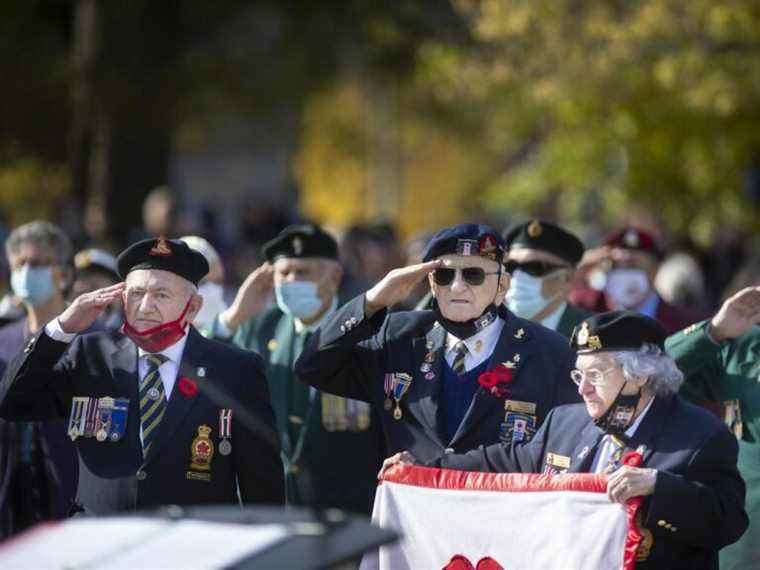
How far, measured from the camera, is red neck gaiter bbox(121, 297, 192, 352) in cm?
742

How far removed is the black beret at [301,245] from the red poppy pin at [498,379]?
250 centimetres

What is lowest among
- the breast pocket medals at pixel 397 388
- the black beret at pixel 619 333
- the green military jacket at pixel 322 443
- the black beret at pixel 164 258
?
the green military jacket at pixel 322 443

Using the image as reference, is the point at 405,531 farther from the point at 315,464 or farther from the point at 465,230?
the point at 315,464

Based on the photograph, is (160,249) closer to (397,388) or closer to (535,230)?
(397,388)

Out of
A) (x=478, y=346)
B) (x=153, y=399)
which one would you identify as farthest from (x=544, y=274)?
(x=153, y=399)

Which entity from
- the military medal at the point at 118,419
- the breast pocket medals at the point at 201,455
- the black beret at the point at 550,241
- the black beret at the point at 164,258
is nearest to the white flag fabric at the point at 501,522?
the breast pocket medals at the point at 201,455

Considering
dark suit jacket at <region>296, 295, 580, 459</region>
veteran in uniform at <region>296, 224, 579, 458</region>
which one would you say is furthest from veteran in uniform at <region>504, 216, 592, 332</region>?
veteran in uniform at <region>296, 224, 579, 458</region>

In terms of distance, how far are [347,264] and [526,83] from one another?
6.72 meters

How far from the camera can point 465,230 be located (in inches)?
294

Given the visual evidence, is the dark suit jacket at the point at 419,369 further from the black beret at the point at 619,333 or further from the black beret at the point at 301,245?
the black beret at the point at 301,245

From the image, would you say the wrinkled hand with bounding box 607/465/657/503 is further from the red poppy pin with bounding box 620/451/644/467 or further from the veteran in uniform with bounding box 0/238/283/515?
the veteran in uniform with bounding box 0/238/283/515

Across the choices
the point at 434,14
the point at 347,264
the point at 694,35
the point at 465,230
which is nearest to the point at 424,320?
the point at 465,230

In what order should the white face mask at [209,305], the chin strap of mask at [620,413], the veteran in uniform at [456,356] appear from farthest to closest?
the white face mask at [209,305] → the veteran in uniform at [456,356] → the chin strap of mask at [620,413]

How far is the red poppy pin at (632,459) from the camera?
6.46 m
